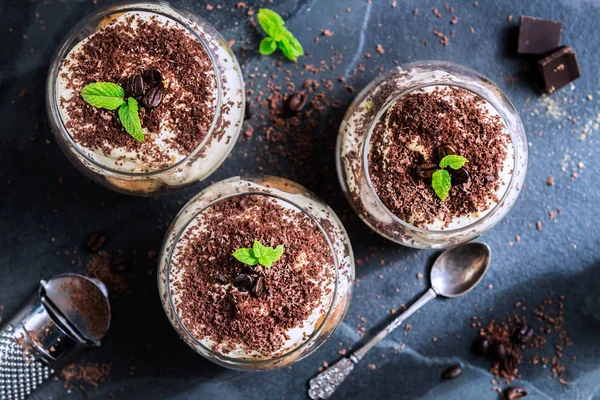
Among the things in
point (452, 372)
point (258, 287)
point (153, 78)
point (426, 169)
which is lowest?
point (452, 372)

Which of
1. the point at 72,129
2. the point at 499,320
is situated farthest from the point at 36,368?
the point at 499,320

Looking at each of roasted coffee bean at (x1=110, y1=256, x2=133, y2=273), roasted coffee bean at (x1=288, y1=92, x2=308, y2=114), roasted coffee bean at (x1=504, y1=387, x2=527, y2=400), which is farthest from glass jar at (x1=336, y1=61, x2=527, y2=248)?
roasted coffee bean at (x1=110, y1=256, x2=133, y2=273)

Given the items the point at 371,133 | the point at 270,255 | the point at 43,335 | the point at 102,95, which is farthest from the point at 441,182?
the point at 43,335

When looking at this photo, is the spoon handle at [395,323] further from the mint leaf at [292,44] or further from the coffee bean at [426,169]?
the mint leaf at [292,44]

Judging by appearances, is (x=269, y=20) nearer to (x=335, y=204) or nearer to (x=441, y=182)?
(x=335, y=204)

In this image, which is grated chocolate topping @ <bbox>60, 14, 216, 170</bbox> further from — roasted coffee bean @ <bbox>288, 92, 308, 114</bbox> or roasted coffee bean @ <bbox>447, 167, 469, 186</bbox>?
roasted coffee bean @ <bbox>447, 167, 469, 186</bbox>

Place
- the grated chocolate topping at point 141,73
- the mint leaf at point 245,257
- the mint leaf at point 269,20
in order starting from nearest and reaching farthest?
the mint leaf at point 245,257 < the grated chocolate topping at point 141,73 < the mint leaf at point 269,20

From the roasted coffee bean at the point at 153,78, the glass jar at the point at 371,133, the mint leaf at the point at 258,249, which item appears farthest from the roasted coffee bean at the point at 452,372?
the roasted coffee bean at the point at 153,78
